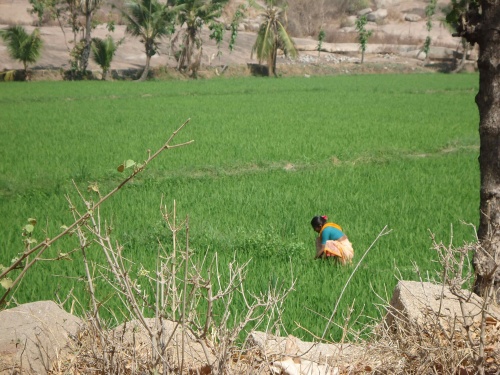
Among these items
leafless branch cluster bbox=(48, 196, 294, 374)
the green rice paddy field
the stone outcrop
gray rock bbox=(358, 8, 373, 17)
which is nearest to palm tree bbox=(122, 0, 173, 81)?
the green rice paddy field

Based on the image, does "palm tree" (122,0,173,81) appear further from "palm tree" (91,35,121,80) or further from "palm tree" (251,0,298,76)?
"palm tree" (251,0,298,76)

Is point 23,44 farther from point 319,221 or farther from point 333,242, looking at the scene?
point 333,242

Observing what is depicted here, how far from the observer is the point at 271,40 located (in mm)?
31688

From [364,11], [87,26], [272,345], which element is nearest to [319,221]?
[272,345]

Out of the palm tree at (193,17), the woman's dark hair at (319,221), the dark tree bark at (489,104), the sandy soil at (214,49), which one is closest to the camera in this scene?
the dark tree bark at (489,104)

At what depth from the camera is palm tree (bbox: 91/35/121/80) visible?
27059 millimetres

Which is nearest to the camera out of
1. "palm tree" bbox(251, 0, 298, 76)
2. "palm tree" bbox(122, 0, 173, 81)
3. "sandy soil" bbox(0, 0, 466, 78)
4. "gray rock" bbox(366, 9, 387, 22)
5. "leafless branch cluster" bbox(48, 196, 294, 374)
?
"leafless branch cluster" bbox(48, 196, 294, 374)

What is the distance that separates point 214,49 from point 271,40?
560cm

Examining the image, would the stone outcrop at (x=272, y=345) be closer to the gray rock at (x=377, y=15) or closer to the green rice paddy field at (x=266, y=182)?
the green rice paddy field at (x=266, y=182)

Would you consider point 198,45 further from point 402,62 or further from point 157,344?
point 157,344

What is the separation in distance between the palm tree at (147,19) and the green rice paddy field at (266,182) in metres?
10.7

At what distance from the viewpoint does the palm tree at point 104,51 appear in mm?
27059

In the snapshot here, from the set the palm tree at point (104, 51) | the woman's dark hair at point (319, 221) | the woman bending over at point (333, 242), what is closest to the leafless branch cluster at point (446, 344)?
the woman bending over at point (333, 242)

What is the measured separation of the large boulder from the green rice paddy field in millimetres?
493
